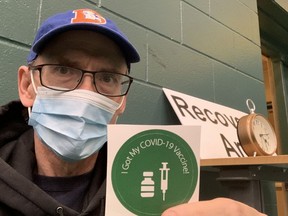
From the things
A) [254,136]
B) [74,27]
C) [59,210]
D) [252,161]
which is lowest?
[59,210]

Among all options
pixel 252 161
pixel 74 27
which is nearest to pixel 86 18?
pixel 74 27

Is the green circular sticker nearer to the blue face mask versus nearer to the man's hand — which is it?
the man's hand

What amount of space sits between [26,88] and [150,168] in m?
0.43

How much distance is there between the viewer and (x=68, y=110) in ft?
2.32

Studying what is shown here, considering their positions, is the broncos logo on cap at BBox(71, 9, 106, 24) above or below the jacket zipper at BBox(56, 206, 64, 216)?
above

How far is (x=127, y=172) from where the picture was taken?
0.49m

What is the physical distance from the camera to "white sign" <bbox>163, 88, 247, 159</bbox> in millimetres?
1197

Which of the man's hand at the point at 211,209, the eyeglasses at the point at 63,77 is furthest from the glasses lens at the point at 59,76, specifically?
the man's hand at the point at 211,209

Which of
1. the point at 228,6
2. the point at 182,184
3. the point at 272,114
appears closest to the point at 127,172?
the point at 182,184

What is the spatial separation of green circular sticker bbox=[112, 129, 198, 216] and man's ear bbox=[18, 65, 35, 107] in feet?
1.20

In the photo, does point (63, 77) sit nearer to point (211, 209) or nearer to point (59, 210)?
point (59, 210)

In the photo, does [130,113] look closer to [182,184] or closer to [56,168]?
[56,168]

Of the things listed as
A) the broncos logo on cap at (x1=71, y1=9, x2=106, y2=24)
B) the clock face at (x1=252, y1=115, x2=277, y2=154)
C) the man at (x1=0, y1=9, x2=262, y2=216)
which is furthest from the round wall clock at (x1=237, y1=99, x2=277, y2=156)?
the broncos logo on cap at (x1=71, y1=9, x2=106, y2=24)

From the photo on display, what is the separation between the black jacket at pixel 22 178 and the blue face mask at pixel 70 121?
0.23ft
